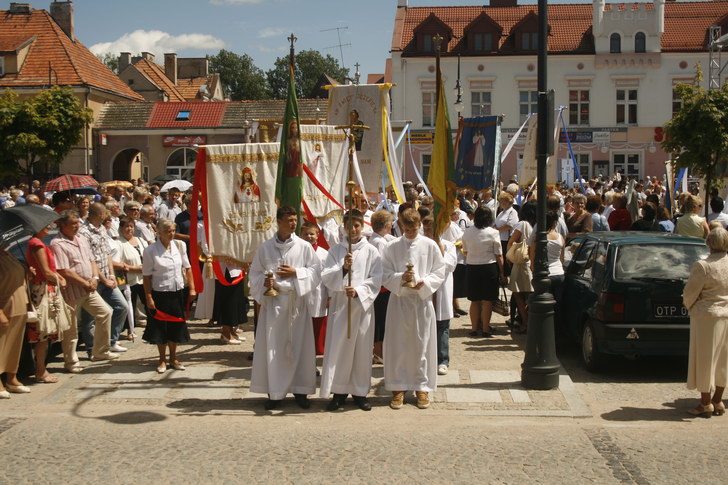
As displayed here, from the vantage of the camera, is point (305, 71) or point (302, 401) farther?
point (305, 71)

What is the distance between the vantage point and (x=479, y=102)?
4516cm

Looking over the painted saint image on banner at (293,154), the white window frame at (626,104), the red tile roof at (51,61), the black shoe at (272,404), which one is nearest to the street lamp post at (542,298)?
the black shoe at (272,404)

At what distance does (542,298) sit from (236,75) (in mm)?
95029

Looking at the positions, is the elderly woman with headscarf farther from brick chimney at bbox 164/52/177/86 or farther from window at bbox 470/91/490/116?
brick chimney at bbox 164/52/177/86

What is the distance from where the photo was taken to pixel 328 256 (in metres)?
8.16

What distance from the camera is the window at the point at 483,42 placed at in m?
45.3

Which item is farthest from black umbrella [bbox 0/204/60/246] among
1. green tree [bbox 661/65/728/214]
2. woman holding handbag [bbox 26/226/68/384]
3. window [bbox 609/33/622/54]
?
window [bbox 609/33/622/54]

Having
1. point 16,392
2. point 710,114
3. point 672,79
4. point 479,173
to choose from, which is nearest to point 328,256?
point 16,392

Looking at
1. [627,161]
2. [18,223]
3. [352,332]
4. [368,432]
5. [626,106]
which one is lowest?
[368,432]

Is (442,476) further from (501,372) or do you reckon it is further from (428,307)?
(501,372)

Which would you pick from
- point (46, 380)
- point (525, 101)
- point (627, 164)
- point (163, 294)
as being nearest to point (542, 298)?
point (163, 294)

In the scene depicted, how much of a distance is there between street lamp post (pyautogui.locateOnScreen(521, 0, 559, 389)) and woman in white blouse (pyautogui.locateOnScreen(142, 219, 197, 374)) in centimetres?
394

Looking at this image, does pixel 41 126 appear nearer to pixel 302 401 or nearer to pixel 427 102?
pixel 427 102

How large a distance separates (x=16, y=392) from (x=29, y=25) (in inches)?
1631
